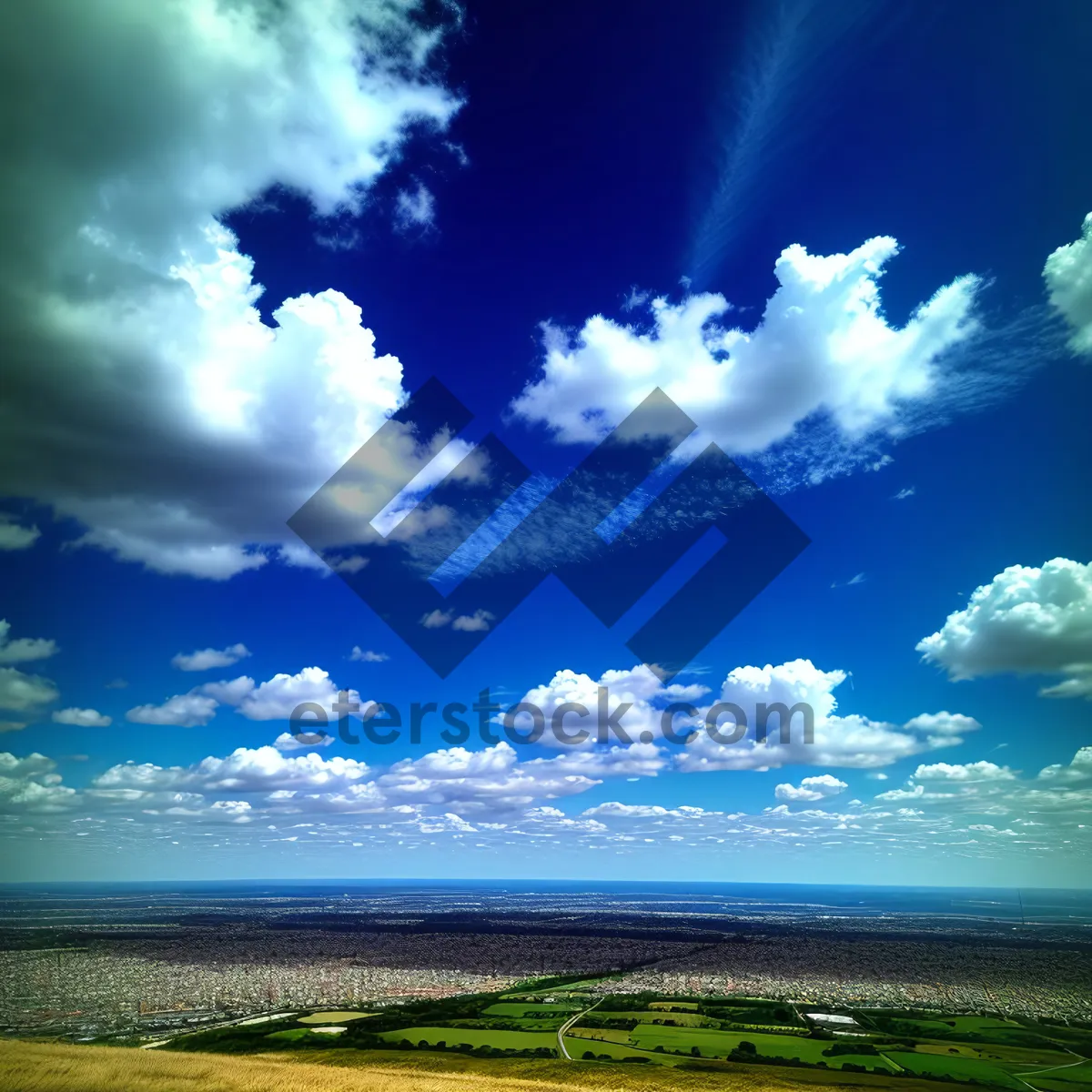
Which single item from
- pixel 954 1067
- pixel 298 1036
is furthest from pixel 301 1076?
pixel 954 1067

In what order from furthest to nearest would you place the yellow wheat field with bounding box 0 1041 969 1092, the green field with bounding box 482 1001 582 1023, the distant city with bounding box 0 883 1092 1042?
the distant city with bounding box 0 883 1092 1042 < the green field with bounding box 482 1001 582 1023 < the yellow wheat field with bounding box 0 1041 969 1092

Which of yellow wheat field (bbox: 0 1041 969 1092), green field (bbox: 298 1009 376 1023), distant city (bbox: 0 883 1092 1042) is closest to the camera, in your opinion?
yellow wheat field (bbox: 0 1041 969 1092)

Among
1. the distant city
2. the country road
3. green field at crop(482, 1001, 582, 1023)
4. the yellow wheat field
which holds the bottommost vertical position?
the distant city

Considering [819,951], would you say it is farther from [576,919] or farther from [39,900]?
[39,900]

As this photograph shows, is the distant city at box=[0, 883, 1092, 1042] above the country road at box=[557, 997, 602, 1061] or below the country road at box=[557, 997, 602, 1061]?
below

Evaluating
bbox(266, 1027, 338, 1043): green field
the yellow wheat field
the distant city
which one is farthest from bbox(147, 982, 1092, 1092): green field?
the distant city

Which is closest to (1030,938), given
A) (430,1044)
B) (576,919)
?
(576,919)

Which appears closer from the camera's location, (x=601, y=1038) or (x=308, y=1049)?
(x=308, y=1049)

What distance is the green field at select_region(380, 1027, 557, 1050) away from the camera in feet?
120

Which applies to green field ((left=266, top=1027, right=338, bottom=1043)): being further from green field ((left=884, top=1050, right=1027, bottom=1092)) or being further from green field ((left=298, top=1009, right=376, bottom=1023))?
green field ((left=884, top=1050, right=1027, bottom=1092))

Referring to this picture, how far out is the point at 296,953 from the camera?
95875 mm

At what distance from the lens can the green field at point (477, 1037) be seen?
3644cm

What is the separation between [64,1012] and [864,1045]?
57149mm

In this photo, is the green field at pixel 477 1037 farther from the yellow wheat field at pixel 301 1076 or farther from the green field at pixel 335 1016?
the yellow wheat field at pixel 301 1076
